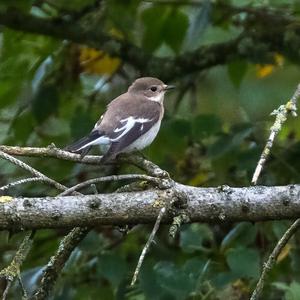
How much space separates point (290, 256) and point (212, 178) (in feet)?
2.46

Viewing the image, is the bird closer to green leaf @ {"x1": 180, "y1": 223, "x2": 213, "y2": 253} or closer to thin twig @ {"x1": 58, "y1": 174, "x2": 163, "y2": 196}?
green leaf @ {"x1": 180, "y1": 223, "x2": 213, "y2": 253}

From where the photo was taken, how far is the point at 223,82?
6.20m

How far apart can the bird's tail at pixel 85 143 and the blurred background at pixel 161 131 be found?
1.06 feet

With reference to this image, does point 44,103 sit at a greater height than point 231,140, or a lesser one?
lesser

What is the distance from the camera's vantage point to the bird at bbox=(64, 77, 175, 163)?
4.14 m

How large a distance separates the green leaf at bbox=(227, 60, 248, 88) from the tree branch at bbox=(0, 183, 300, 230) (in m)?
2.18

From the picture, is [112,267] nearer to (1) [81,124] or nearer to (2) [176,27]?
(1) [81,124]

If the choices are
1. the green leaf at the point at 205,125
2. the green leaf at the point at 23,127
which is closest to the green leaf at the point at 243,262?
the green leaf at the point at 205,125

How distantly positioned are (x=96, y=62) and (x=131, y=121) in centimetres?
69

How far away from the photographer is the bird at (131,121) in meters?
4.14

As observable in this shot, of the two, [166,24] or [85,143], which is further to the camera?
[166,24]

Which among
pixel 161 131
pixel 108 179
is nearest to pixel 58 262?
pixel 108 179

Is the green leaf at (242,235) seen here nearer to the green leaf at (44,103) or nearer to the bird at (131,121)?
the bird at (131,121)

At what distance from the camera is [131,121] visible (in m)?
4.91
